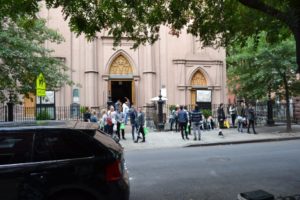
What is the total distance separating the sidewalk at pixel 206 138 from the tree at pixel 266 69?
1.75 m

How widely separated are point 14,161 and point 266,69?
19.2 metres

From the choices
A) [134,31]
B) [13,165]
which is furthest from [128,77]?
[13,165]

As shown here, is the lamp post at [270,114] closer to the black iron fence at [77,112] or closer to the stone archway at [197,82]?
the black iron fence at [77,112]

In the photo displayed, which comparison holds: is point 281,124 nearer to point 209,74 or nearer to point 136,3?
point 209,74

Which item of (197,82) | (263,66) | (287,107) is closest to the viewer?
(263,66)

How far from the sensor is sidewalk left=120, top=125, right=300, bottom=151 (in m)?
18.7

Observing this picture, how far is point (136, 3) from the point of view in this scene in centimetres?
955

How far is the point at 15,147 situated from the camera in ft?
17.7

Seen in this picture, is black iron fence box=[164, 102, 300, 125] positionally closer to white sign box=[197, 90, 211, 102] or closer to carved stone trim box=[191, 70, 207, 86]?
white sign box=[197, 90, 211, 102]

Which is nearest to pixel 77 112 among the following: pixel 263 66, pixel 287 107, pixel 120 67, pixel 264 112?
pixel 120 67

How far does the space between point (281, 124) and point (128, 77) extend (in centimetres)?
1126

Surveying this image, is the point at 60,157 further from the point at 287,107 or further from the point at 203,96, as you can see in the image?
the point at 203,96

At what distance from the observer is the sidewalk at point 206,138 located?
18.7m

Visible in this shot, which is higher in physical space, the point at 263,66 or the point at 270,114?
the point at 263,66
